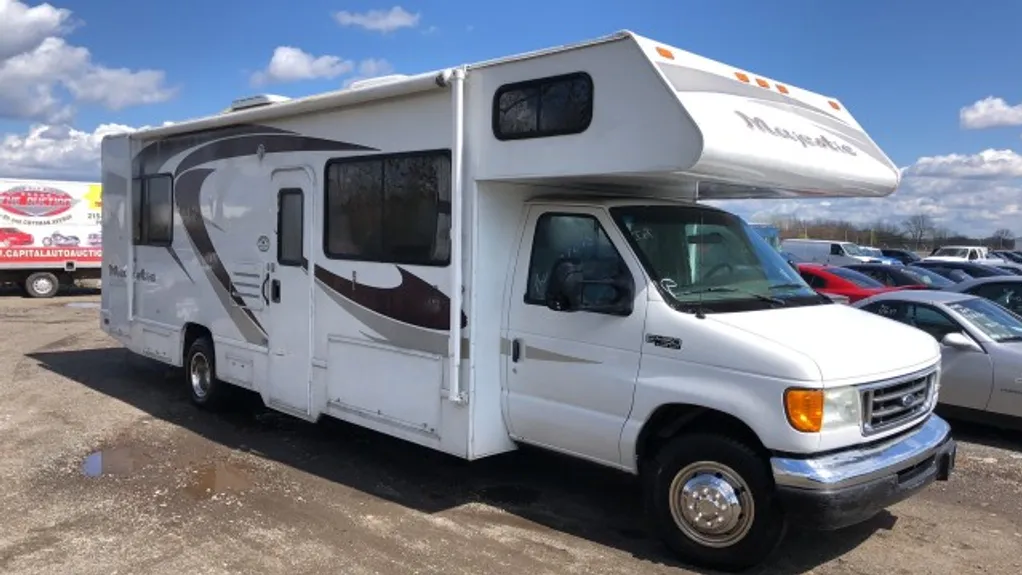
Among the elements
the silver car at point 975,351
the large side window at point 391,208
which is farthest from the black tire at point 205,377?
the silver car at point 975,351

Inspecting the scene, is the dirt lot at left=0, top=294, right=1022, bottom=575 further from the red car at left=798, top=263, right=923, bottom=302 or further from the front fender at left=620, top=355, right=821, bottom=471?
the red car at left=798, top=263, right=923, bottom=302

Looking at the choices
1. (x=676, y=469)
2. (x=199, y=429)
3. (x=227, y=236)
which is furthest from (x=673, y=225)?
(x=199, y=429)

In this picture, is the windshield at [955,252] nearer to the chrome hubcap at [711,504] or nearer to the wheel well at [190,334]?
the wheel well at [190,334]

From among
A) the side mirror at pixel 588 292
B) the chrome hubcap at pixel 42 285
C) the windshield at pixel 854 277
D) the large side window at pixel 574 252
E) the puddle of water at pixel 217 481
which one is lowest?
the puddle of water at pixel 217 481

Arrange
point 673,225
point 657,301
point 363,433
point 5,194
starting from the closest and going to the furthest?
1. point 657,301
2. point 673,225
3. point 363,433
4. point 5,194

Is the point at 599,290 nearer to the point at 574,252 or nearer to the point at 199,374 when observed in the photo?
the point at 574,252

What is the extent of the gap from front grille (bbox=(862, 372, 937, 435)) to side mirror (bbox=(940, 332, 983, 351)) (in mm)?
3139

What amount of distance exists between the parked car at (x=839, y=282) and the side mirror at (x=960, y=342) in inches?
223

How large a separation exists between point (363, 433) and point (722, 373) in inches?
163

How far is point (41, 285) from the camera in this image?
848 inches

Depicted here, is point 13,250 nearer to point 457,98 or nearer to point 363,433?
point 363,433

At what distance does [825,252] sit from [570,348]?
32.6 metres

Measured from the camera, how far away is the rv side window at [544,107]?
16.4 feet

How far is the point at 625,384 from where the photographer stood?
500cm
